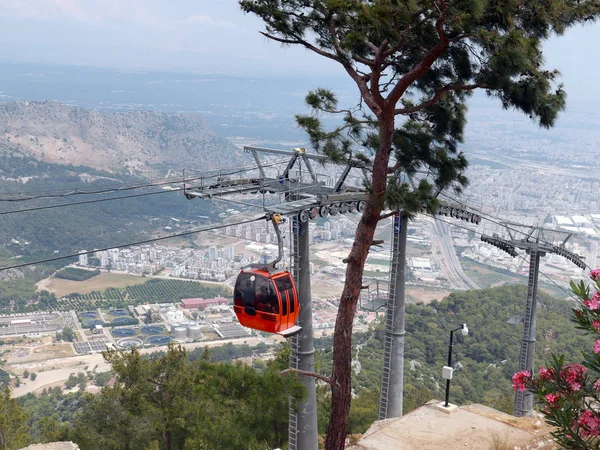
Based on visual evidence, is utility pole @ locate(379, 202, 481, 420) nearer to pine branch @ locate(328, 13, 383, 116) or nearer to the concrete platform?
the concrete platform

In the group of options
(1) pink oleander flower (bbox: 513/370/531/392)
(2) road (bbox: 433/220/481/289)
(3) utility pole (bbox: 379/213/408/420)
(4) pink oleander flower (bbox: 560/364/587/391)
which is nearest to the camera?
(4) pink oleander flower (bbox: 560/364/587/391)

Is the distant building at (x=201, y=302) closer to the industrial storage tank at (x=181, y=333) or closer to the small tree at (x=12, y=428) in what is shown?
the industrial storage tank at (x=181, y=333)

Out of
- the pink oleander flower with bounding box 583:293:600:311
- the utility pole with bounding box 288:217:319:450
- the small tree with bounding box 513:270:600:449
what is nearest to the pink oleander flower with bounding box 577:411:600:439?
the small tree with bounding box 513:270:600:449

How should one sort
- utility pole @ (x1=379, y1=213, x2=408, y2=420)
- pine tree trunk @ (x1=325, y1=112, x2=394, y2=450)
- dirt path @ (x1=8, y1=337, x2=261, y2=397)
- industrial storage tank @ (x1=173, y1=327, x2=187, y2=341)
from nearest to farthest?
1. pine tree trunk @ (x1=325, y1=112, x2=394, y2=450)
2. utility pole @ (x1=379, y1=213, x2=408, y2=420)
3. dirt path @ (x1=8, y1=337, x2=261, y2=397)
4. industrial storage tank @ (x1=173, y1=327, x2=187, y2=341)

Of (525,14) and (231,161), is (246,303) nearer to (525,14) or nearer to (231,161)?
(525,14)

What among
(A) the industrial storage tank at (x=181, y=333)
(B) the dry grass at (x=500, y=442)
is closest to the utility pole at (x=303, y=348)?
(B) the dry grass at (x=500, y=442)

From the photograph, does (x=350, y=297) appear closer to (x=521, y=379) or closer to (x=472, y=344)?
(x=521, y=379)

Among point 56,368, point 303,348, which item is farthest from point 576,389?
point 56,368
